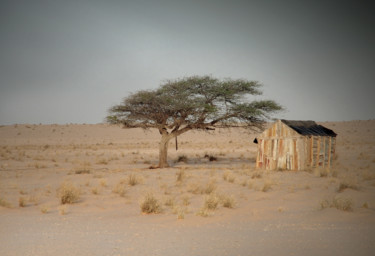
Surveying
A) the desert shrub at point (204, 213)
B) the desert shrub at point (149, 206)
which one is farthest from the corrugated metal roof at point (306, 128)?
the desert shrub at point (149, 206)

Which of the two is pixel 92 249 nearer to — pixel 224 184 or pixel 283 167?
pixel 224 184

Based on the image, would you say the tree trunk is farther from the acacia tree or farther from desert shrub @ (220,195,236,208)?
desert shrub @ (220,195,236,208)

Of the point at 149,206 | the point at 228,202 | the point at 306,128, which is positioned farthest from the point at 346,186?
the point at 149,206

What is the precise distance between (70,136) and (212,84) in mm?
59146

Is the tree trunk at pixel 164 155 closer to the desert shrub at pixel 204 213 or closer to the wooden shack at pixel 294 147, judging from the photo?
the wooden shack at pixel 294 147

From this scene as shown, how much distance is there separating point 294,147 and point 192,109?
24.6ft

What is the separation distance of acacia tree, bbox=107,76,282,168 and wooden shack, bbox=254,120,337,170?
2827 mm

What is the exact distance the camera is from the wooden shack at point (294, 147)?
2033 cm

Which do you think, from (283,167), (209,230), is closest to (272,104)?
(283,167)

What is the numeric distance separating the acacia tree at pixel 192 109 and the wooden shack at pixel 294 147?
2.83 m

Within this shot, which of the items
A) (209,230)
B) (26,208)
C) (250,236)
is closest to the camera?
(250,236)

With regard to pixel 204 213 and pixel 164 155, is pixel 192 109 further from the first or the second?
pixel 204 213

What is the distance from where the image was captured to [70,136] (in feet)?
246

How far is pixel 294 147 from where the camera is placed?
67.3ft
